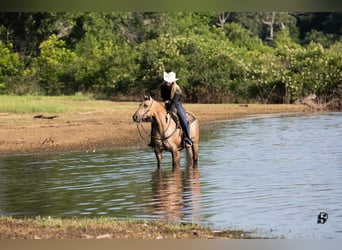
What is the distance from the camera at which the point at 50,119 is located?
23016 mm

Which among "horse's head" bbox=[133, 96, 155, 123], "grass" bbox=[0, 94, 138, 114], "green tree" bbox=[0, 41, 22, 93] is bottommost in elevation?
"grass" bbox=[0, 94, 138, 114]

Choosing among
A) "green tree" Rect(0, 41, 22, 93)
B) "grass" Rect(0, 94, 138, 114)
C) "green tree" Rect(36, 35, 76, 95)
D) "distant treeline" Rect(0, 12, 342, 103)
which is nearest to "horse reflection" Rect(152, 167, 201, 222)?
"grass" Rect(0, 94, 138, 114)

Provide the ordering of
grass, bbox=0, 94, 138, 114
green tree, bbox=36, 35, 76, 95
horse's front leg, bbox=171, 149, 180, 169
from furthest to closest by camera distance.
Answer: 1. green tree, bbox=36, 35, 76, 95
2. grass, bbox=0, 94, 138, 114
3. horse's front leg, bbox=171, 149, 180, 169

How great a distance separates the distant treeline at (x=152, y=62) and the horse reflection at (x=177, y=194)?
1655 centimetres

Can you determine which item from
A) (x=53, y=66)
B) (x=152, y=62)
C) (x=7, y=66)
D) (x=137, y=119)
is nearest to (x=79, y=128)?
(x=137, y=119)

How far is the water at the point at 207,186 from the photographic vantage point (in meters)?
8.62

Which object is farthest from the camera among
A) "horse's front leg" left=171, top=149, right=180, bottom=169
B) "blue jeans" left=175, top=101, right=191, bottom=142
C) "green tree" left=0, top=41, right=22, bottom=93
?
"green tree" left=0, top=41, right=22, bottom=93

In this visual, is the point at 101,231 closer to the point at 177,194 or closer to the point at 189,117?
the point at 177,194

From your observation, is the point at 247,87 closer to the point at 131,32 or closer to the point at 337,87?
the point at 337,87

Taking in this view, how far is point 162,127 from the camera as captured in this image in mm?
13109

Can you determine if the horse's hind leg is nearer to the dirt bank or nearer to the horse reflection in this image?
the horse reflection

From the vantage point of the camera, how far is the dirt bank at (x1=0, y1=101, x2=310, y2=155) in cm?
1788

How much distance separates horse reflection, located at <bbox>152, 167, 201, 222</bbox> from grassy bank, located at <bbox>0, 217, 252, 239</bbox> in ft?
5.22
